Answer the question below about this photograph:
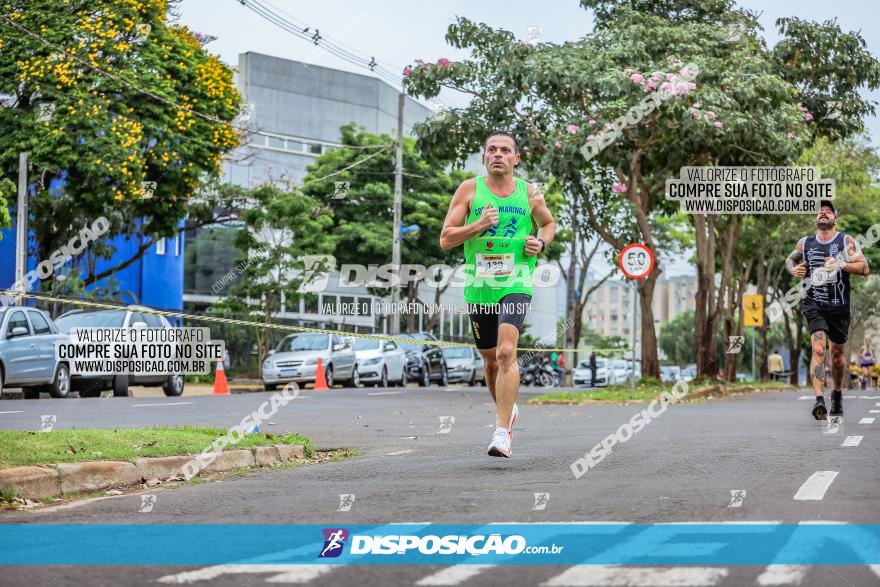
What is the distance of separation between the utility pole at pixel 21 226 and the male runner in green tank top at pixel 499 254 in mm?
20710

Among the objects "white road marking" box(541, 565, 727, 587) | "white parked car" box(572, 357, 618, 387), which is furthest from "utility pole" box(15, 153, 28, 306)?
"white parked car" box(572, 357, 618, 387)

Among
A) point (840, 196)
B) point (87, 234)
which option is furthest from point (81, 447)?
point (840, 196)

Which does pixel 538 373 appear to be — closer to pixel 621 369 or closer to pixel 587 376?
pixel 587 376

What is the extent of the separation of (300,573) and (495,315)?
4.62 metres

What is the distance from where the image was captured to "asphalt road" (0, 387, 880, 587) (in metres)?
4.72

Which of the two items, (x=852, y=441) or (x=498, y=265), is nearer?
(x=498, y=265)

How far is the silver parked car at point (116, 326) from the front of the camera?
23.3m

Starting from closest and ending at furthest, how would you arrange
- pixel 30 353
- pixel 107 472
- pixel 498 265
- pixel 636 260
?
pixel 107 472 < pixel 498 265 < pixel 30 353 < pixel 636 260

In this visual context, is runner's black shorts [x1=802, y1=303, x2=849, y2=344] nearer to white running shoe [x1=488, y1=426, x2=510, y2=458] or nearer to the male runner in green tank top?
the male runner in green tank top

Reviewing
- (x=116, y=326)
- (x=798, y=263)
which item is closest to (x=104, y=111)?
(x=116, y=326)

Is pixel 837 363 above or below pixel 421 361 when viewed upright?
above

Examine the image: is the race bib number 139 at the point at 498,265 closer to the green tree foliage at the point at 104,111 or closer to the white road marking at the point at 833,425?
the white road marking at the point at 833,425

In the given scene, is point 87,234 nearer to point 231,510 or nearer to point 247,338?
point 247,338

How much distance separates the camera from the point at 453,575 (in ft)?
15.4
